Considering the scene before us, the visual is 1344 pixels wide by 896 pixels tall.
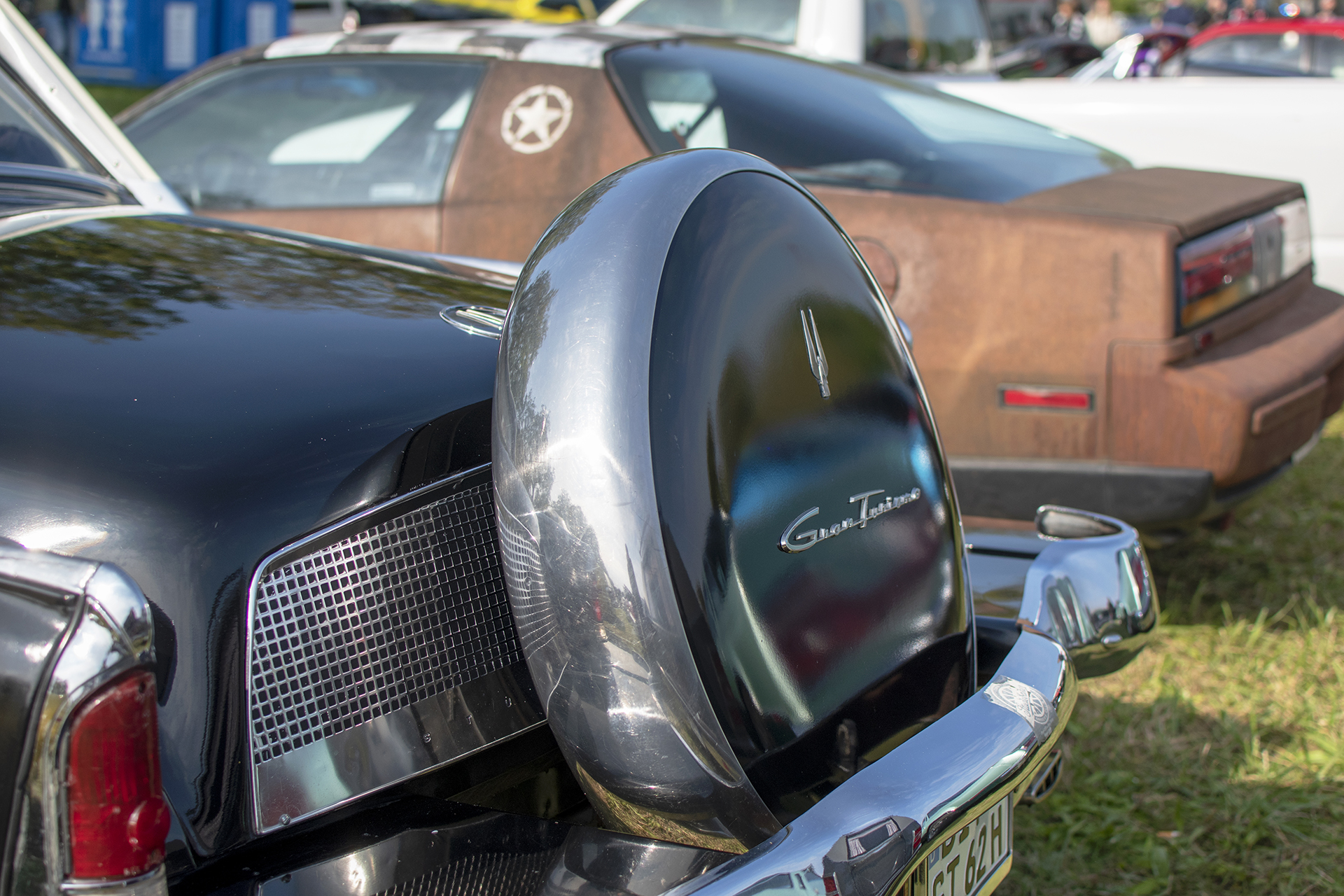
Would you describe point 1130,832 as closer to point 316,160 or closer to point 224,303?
point 224,303

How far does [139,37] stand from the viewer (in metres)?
13.5

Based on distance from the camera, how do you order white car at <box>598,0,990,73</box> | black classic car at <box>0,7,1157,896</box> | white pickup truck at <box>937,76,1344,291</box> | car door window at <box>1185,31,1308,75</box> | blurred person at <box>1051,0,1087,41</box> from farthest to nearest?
1. blurred person at <box>1051,0,1087,41</box>
2. car door window at <box>1185,31,1308,75</box>
3. white car at <box>598,0,990,73</box>
4. white pickup truck at <box>937,76,1344,291</box>
5. black classic car at <box>0,7,1157,896</box>

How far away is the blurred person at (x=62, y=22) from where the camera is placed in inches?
529

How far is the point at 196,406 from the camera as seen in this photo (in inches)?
51.1

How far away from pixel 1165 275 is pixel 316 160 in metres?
2.54

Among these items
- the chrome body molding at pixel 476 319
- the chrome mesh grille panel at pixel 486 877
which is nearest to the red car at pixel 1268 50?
the chrome body molding at pixel 476 319

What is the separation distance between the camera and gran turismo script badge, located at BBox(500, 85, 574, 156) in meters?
3.38

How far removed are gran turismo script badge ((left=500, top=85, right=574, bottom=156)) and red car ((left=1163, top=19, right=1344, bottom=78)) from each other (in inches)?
210

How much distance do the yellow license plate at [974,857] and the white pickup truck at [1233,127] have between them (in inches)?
158

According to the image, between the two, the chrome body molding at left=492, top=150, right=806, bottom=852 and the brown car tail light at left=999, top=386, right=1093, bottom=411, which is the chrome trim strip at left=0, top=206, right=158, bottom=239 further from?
the brown car tail light at left=999, top=386, right=1093, bottom=411

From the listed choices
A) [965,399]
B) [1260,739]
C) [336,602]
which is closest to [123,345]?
[336,602]

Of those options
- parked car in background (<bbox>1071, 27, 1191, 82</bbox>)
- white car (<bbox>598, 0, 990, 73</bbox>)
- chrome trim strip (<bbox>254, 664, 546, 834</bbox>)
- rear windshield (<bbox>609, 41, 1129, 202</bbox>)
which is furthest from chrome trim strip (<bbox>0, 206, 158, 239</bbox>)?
parked car in background (<bbox>1071, 27, 1191, 82</bbox>)

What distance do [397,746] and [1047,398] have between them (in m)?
2.18

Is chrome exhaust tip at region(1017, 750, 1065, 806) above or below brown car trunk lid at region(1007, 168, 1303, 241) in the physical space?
below
